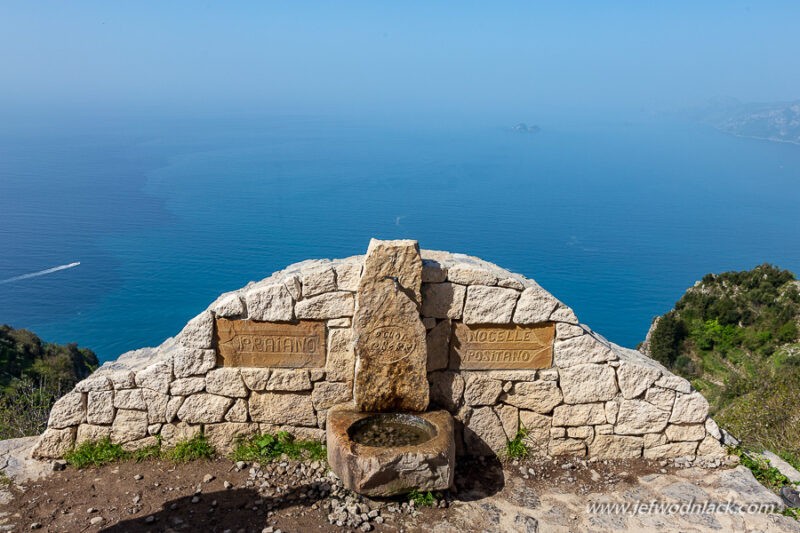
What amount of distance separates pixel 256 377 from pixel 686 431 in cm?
471

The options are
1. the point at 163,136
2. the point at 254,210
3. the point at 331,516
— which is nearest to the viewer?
the point at 331,516

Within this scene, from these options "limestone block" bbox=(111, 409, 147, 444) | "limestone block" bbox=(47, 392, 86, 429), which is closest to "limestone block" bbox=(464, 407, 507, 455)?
"limestone block" bbox=(111, 409, 147, 444)

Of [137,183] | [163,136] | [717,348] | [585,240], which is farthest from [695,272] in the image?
[163,136]

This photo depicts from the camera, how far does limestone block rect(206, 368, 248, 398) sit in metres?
6.61

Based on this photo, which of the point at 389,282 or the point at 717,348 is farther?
the point at 717,348

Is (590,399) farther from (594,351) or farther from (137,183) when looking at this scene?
(137,183)

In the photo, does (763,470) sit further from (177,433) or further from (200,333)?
(177,433)

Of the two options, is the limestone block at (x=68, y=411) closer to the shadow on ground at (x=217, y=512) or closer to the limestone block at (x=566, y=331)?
the shadow on ground at (x=217, y=512)

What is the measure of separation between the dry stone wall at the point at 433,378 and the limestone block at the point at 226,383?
0.01 m

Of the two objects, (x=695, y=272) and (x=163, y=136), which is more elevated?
(x=163, y=136)

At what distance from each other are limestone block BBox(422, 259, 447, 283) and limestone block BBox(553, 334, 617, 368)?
4.78 ft

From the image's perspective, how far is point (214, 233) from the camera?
79.4m

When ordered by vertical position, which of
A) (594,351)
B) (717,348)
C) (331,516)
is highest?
(594,351)

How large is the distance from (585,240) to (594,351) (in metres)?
78.4
